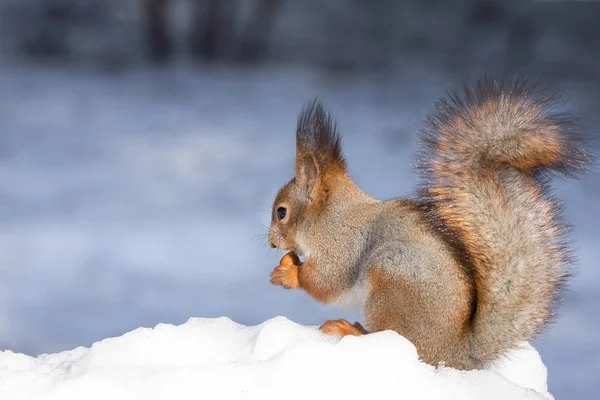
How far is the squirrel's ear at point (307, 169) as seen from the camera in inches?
91.9

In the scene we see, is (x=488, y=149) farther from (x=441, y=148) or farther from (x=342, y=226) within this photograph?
(x=342, y=226)

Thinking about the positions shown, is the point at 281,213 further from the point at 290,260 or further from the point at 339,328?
the point at 339,328

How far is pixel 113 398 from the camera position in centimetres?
164

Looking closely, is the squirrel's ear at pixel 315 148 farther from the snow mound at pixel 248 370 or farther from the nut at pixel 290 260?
the snow mound at pixel 248 370

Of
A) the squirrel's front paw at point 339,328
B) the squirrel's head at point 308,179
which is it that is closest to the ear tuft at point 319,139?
the squirrel's head at point 308,179

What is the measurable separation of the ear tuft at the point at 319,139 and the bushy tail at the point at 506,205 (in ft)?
1.10

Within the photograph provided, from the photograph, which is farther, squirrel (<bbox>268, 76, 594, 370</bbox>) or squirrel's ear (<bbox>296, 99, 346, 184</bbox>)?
squirrel's ear (<bbox>296, 99, 346, 184</bbox>)

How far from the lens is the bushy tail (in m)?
1.98

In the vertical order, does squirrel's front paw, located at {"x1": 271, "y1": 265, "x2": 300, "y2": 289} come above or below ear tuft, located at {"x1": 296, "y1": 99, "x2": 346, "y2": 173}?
below

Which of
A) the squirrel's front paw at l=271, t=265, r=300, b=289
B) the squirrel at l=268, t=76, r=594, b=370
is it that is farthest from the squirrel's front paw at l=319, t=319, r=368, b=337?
the squirrel's front paw at l=271, t=265, r=300, b=289

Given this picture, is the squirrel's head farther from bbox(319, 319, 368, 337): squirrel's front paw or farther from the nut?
bbox(319, 319, 368, 337): squirrel's front paw

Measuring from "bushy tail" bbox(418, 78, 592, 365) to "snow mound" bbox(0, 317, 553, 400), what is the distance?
0.18 m

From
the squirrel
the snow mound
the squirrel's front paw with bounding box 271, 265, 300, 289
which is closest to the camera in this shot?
the snow mound

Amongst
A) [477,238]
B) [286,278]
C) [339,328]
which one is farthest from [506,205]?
[286,278]
